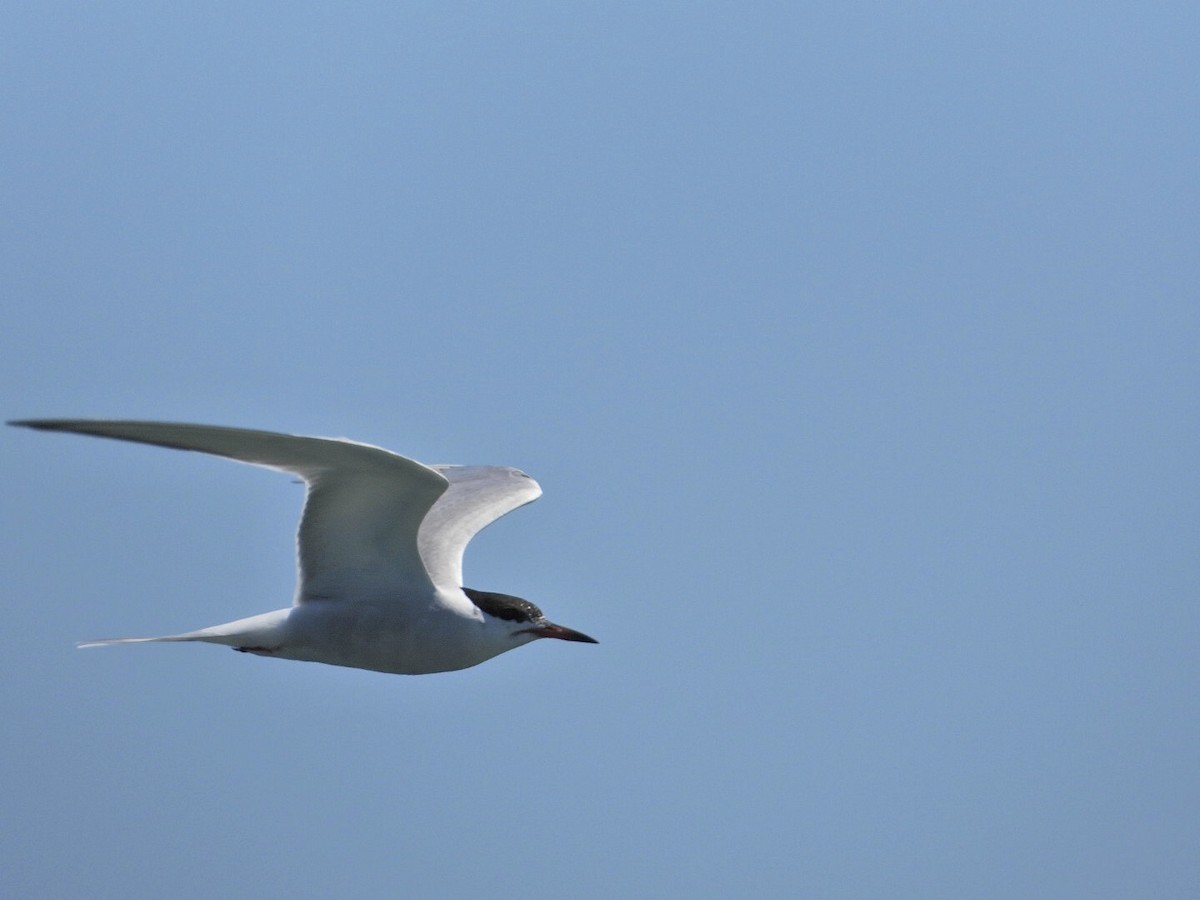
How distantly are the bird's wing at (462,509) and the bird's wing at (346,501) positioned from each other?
535mm

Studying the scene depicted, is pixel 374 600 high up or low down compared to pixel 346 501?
down

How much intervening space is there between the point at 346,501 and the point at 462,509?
191 centimetres

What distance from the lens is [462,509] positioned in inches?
346

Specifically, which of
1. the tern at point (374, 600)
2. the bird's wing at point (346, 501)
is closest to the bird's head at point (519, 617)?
the tern at point (374, 600)

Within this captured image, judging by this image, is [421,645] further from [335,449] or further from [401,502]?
[335,449]

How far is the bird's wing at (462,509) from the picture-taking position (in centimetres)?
835

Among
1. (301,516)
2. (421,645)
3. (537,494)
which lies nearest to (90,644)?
(301,516)

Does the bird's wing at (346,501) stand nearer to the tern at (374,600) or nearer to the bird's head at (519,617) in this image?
the tern at (374,600)

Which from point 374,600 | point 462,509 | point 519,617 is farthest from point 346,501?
point 462,509

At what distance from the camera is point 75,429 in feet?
17.1

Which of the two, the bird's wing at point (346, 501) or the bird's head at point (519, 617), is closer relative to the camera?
the bird's wing at point (346, 501)

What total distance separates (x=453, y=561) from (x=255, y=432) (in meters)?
2.84

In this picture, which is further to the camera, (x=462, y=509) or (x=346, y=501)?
(x=462, y=509)

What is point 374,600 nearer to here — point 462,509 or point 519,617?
point 519,617
